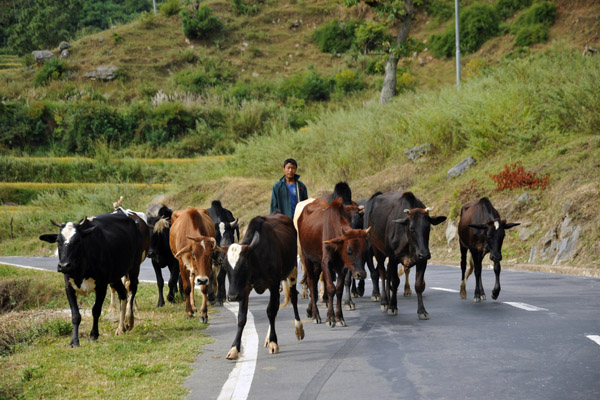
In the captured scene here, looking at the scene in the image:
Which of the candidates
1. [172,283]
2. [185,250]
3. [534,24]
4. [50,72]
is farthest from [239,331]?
[50,72]

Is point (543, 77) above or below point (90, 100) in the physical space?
below

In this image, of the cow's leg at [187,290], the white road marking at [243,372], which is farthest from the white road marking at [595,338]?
the cow's leg at [187,290]

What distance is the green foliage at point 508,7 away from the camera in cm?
6763

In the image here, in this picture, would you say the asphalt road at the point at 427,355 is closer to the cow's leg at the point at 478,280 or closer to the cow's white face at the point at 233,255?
the cow's leg at the point at 478,280

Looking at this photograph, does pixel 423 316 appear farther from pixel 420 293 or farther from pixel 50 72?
pixel 50 72

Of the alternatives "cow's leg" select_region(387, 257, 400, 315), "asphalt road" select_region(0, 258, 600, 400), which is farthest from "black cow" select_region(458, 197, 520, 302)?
"cow's leg" select_region(387, 257, 400, 315)

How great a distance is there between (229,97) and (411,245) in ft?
155

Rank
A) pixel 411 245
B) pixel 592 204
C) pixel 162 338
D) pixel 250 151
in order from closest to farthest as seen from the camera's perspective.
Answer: pixel 162 338 → pixel 411 245 → pixel 592 204 → pixel 250 151

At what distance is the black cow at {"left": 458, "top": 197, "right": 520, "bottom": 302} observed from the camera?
44.9ft

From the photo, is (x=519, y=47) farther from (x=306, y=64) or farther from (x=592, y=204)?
(x=592, y=204)

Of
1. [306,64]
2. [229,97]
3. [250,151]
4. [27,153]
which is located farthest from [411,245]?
[306,64]

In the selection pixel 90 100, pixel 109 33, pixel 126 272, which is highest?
pixel 109 33

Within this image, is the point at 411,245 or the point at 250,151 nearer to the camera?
the point at 411,245

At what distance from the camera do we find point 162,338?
11.3 metres
